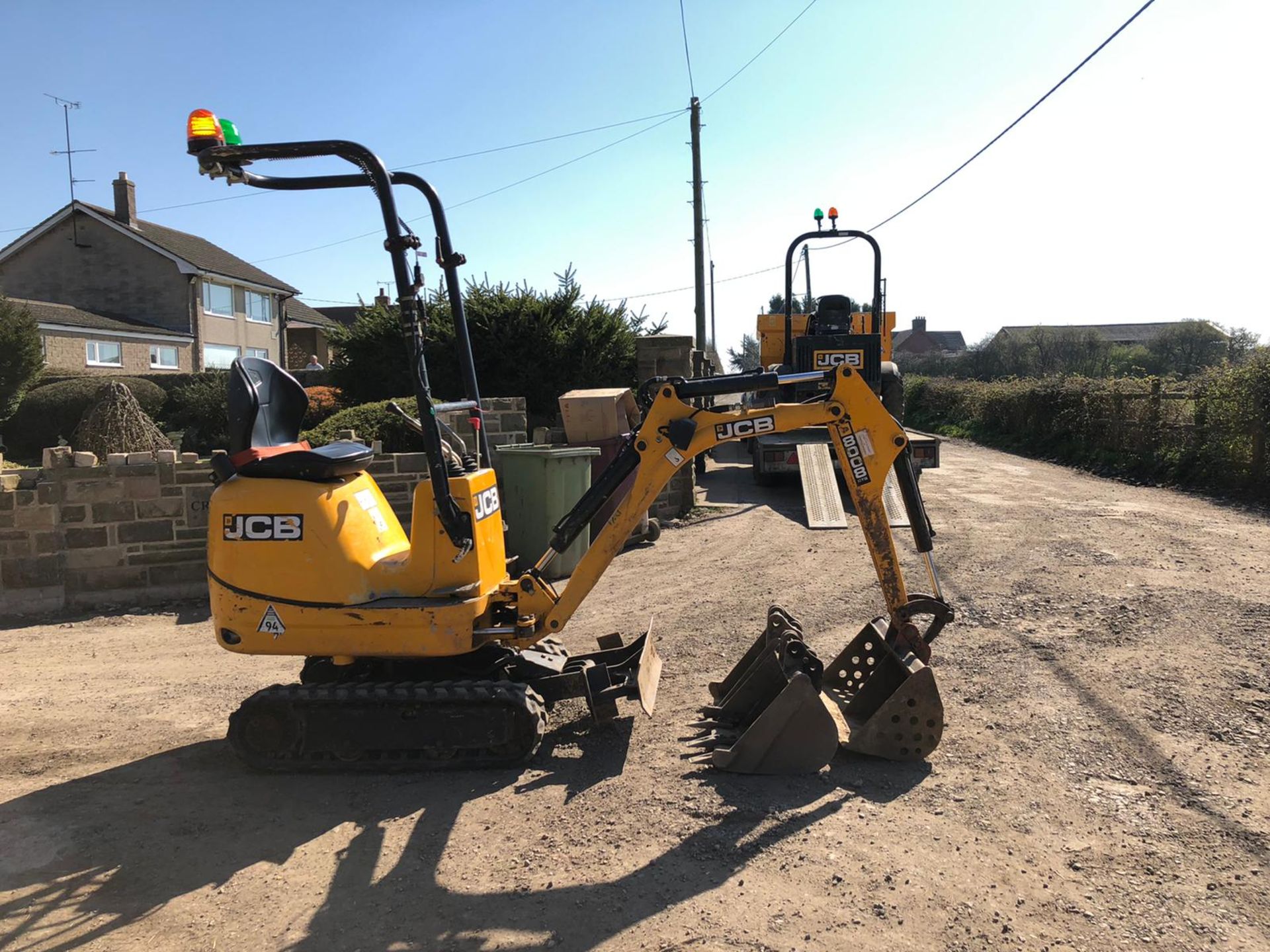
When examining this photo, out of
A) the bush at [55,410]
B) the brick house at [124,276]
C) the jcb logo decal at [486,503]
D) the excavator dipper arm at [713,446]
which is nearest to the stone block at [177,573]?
the jcb logo decal at [486,503]

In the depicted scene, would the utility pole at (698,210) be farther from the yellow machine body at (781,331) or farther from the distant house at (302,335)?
the distant house at (302,335)

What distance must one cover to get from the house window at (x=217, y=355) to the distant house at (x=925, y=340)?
65974 mm

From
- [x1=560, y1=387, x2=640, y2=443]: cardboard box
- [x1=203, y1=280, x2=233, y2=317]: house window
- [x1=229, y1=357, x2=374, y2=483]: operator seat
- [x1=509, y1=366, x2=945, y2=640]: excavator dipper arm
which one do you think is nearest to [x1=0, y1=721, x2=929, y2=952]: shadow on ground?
[x1=509, y1=366, x2=945, y2=640]: excavator dipper arm

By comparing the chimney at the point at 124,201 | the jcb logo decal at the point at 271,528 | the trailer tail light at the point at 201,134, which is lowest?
the jcb logo decal at the point at 271,528

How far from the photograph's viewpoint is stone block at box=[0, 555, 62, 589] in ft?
24.5

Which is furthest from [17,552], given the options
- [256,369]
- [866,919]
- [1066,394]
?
[1066,394]

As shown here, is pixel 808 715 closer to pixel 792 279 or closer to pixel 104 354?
pixel 792 279

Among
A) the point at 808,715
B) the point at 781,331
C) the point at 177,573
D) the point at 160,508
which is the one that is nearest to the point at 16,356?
the point at 160,508

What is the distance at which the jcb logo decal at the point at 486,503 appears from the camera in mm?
4438

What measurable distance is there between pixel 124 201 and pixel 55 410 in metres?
15.6

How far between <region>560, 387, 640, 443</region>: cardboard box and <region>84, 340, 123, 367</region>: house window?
81.5 ft

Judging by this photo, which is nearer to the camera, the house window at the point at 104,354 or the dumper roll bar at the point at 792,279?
the dumper roll bar at the point at 792,279

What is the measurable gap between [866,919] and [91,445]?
38.7 feet

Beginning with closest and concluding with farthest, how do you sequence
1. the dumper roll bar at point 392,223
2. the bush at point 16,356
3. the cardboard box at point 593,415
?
the dumper roll bar at point 392,223, the cardboard box at point 593,415, the bush at point 16,356
